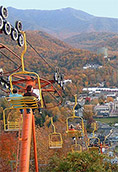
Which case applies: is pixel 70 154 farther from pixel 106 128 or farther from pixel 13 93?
pixel 106 128

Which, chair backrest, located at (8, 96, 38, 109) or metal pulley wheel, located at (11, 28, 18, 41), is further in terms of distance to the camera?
metal pulley wheel, located at (11, 28, 18, 41)

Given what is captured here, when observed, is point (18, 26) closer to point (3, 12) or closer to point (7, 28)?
point (7, 28)

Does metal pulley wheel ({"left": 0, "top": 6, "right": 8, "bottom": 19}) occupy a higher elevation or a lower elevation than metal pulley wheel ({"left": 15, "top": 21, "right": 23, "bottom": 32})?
higher

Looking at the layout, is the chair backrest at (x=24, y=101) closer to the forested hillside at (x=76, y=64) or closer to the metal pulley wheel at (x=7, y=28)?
the metal pulley wheel at (x=7, y=28)

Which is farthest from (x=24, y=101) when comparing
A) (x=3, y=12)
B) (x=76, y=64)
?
(x=76, y=64)

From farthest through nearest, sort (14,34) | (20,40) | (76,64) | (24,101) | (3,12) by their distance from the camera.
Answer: (76,64), (20,40), (14,34), (3,12), (24,101)

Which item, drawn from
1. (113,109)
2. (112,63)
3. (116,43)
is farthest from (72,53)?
(116,43)

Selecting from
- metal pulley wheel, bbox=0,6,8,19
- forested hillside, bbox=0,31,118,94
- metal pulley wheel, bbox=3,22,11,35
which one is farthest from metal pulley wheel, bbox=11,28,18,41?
forested hillside, bbox=0,31,118,94

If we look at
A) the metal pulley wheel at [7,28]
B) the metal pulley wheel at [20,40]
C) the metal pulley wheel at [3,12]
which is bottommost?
the metal pulley wheel at [20,40]

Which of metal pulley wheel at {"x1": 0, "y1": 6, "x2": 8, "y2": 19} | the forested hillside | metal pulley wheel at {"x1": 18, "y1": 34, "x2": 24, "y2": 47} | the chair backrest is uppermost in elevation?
the forested hillside

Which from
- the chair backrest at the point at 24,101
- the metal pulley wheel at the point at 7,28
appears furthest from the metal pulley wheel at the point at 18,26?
the chair backrest at the point at 24,101

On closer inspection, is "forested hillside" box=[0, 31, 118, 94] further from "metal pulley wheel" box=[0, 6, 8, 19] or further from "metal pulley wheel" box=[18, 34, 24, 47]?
"metal pulley wheel" box=[0, 6, 8, 19]
